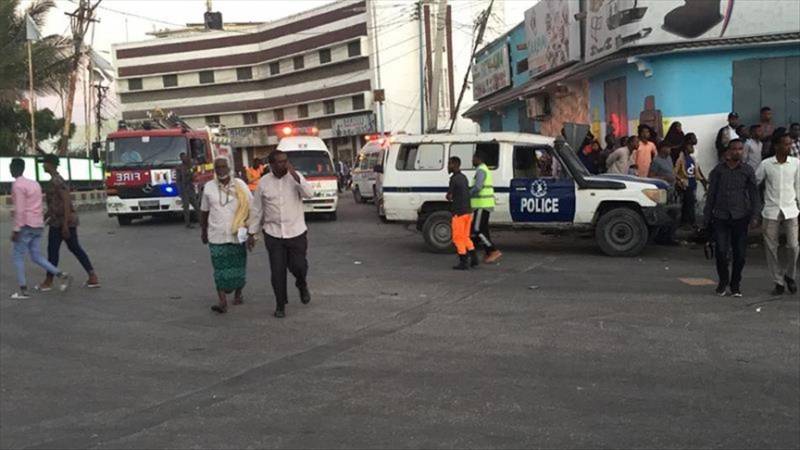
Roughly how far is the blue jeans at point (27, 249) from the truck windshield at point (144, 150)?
934cm

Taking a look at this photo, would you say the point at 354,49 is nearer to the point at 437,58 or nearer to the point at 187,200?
the point at 437,58

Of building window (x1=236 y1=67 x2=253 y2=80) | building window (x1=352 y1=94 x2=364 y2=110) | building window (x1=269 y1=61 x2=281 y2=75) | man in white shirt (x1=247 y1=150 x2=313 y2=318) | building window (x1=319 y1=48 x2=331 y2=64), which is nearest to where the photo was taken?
man in white shirt (x1=247 y1=150 x2=313 y2=318)

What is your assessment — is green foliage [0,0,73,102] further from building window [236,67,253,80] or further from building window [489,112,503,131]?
building window [236,67,253,80]

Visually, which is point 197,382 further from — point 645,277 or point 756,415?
point 645,277

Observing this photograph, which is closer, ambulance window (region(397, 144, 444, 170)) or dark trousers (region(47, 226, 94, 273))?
dark trousers (region(47, 226, 94, 273))

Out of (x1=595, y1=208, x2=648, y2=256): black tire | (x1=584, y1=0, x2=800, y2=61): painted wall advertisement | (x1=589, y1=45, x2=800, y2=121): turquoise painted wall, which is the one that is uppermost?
(x1=584, y1=0, x2=800, y2=61): painted wall advertisement

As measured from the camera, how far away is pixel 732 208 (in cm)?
820

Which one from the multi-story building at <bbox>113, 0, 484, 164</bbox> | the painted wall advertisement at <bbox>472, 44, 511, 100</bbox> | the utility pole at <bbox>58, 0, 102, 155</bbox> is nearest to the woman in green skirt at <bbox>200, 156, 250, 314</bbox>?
the painted wall advertisement at <bbox>472, 44, 511, 100</bbox>

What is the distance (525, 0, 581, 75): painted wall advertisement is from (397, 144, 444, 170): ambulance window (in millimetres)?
7887

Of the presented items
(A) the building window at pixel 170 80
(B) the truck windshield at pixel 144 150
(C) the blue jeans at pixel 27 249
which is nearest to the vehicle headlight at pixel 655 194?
(C) the blue jeans at pixel 27 249

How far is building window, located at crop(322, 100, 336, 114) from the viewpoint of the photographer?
6494cm

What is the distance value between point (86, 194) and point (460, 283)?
2598 centimetres

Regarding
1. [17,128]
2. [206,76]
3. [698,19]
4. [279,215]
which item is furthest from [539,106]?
[206,76]

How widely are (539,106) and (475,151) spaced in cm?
Answer: 1118
